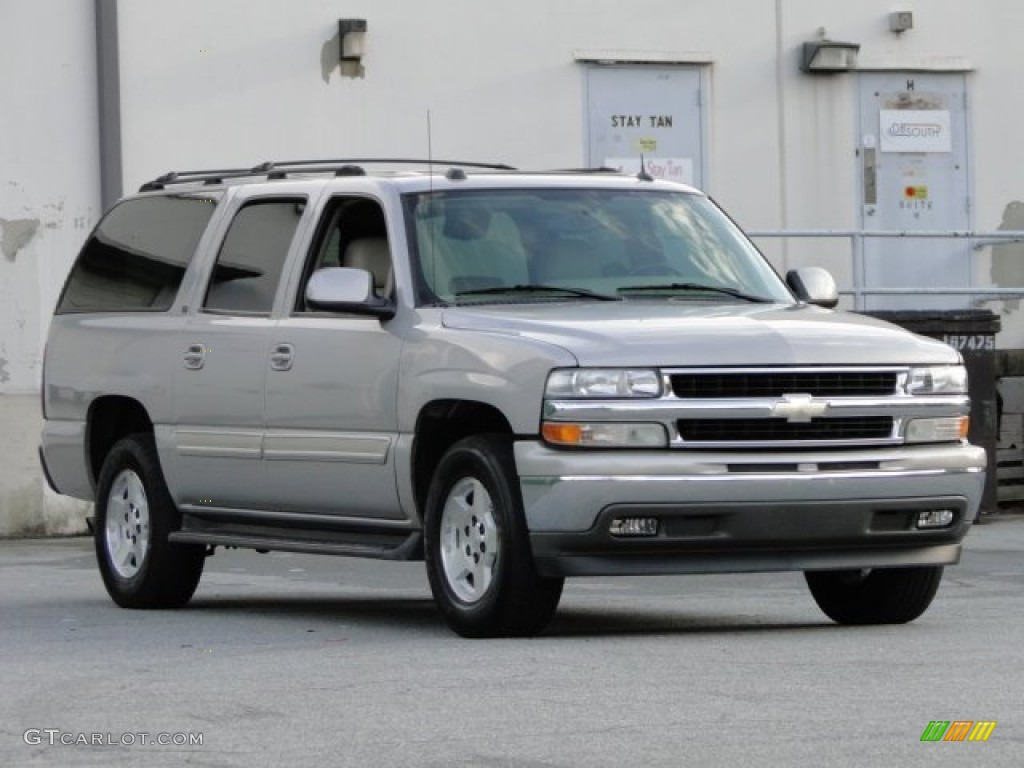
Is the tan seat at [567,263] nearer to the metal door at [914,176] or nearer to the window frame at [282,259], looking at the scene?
the window frame at [282,259]

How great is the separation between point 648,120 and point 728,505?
12.7 m

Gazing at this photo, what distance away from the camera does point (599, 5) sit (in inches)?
859

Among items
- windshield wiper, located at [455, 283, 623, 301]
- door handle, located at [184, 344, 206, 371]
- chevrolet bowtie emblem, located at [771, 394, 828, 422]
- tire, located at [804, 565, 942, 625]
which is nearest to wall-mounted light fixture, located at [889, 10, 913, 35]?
door handle, located at [184, 344, 206, 371]

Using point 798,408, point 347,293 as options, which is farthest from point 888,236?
point 798,408

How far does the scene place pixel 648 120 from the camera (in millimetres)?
22062

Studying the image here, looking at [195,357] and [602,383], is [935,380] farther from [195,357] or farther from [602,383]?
[195,357]

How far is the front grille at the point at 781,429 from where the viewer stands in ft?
31.8

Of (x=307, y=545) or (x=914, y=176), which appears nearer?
(x=307, y=545)

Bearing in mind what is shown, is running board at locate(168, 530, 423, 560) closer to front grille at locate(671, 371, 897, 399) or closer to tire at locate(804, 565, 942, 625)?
Answer: front grille at locate(671, 371, 897, 399)

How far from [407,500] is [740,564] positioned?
54.6 inches

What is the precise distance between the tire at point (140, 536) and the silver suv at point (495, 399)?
0.05ft

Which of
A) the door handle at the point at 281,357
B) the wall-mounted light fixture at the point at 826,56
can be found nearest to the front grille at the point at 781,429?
the door handle at the point at 281,357
